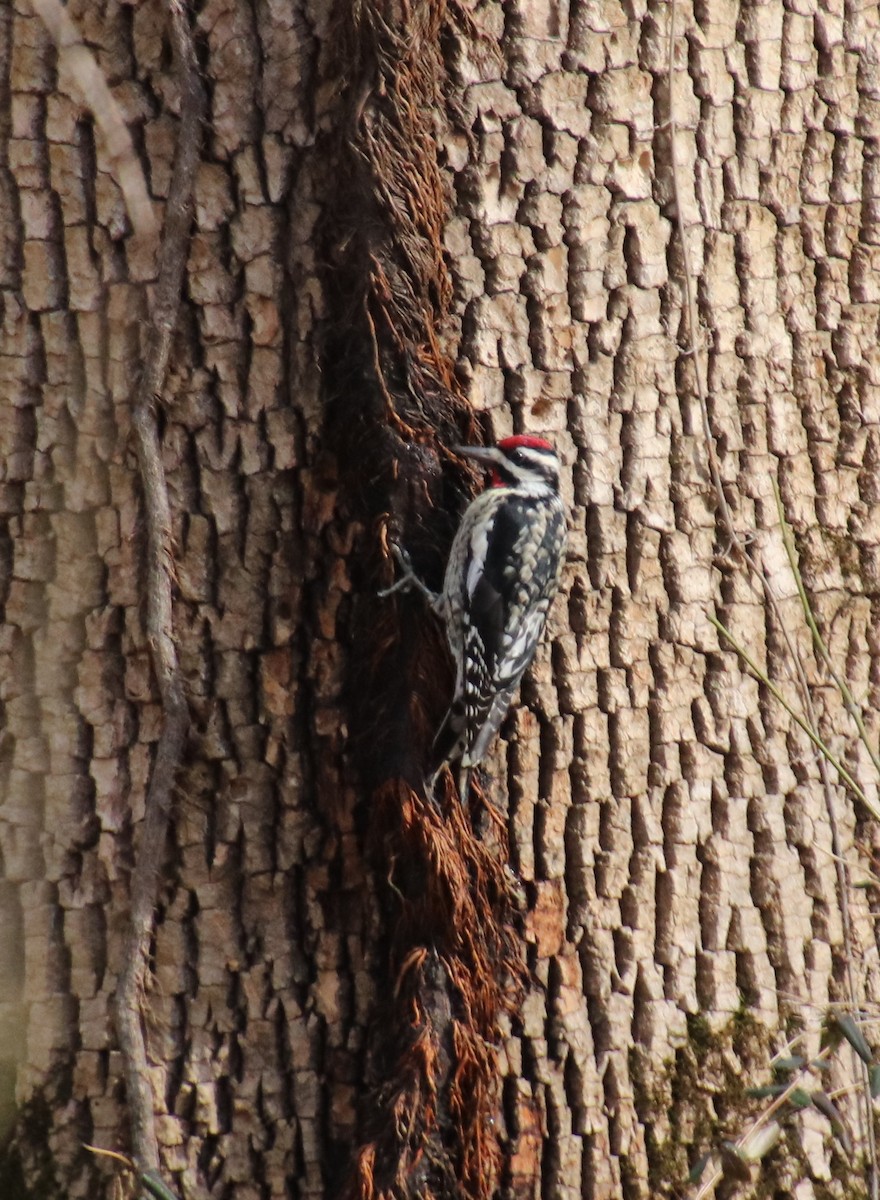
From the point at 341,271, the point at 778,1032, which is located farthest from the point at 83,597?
the point at 778,1032

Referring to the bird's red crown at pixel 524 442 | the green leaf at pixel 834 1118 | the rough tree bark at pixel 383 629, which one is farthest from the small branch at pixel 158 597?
the green leaf at pixel 834 1118

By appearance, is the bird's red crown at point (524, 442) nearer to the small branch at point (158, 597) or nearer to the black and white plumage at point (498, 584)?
the black and white plumage at point (498, 584)

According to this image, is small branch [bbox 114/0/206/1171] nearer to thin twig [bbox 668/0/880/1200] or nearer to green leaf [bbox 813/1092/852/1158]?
thin twig [bbox 668/0/880/1200]

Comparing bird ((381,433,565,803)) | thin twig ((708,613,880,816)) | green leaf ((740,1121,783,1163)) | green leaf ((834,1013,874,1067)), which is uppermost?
bird ((381,433,565,803))

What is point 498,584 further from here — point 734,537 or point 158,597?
point 158,597

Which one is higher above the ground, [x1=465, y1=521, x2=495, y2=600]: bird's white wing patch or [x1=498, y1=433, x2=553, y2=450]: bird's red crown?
[x1=498, y1=433, x2=553, y2=450]: bird's red crown

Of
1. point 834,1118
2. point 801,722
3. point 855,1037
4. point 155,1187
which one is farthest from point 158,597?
point 834,1118

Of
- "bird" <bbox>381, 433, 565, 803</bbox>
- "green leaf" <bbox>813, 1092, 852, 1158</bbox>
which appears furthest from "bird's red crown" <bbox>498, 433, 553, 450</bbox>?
"green leaf" <bbox>813, 1092, 852, 1158</bbox>
